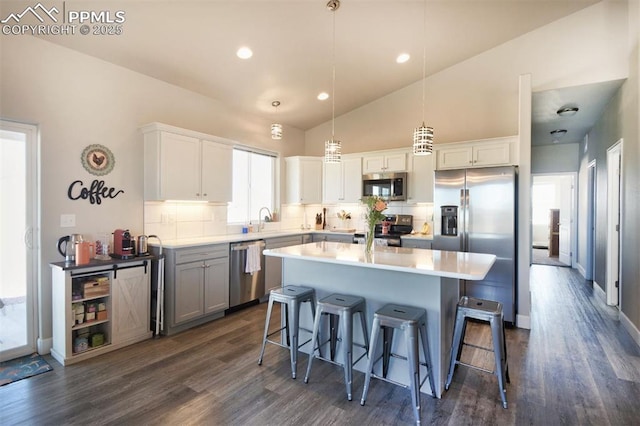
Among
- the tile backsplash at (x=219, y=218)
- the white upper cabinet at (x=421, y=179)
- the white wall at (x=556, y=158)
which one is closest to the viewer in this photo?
the tile backsplash at (x=219, y=218)

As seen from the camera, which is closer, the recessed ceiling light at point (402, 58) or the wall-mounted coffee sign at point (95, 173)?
the wall-mounted coffee sign at point (95, 173)

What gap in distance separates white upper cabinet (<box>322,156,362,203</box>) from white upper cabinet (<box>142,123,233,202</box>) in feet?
6.64

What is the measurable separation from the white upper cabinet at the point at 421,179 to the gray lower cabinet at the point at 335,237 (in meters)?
1.11

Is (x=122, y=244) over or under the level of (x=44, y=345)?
over

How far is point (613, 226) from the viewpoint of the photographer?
4465 millimetres

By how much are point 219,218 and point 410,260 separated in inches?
118

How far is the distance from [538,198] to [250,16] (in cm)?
1117

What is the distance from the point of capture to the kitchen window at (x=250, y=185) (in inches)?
198

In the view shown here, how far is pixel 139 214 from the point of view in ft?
12.3

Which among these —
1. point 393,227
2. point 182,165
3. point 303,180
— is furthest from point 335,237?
point 182,165

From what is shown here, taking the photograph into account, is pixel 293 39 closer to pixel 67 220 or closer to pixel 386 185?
pixel 386 185

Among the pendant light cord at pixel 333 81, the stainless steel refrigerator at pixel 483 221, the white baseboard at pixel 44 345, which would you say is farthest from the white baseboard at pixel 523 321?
the white baseboard at pixel 44 345

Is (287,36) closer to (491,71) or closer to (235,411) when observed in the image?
(491,71)

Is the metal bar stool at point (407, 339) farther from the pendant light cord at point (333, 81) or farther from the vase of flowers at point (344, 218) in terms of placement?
the vase of flowers at point (344, 218)
